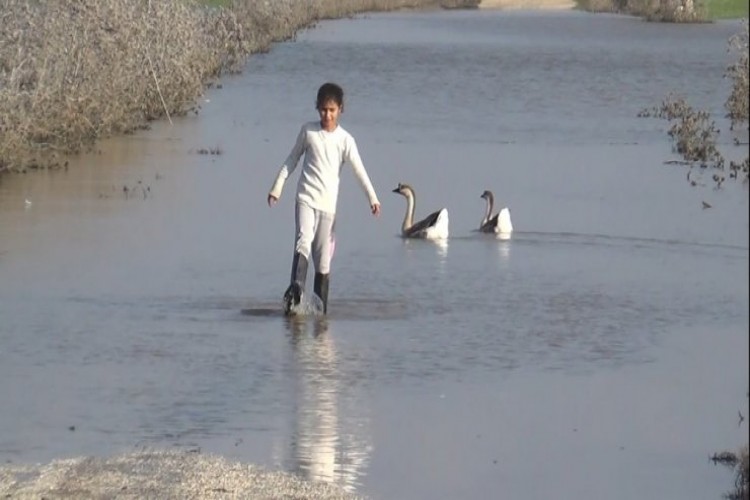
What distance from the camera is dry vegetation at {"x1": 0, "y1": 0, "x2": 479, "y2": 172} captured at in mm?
20672

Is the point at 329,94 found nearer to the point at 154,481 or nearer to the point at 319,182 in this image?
the point at 319,182

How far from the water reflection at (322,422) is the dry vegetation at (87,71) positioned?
850 cm

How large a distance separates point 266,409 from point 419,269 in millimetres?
5428

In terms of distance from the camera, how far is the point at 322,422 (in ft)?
32.1

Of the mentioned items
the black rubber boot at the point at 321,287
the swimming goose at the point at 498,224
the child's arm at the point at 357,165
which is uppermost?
the child's arm at the point at 357,165

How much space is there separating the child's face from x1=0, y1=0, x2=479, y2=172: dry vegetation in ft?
25.4

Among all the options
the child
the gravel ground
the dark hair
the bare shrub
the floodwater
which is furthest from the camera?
the child

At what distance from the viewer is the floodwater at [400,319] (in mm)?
9375

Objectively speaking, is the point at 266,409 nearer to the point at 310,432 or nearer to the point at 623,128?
the point at 310,432

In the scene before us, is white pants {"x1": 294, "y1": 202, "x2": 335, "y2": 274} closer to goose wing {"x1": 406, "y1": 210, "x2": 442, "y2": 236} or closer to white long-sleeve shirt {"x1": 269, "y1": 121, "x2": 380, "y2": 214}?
white long-sleeve shirt {"x1": 269, "y1": 121, "x2": 380, "y2": 214}

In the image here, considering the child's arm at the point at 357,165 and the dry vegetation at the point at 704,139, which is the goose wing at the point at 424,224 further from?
the dry vegetation at the point at 704,139

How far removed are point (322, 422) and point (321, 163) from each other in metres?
3.00

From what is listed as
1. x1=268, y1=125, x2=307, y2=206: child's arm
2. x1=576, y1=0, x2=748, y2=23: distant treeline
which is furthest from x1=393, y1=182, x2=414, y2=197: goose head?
x1=576, y1=0, x2=748, y2=23: distant treeline

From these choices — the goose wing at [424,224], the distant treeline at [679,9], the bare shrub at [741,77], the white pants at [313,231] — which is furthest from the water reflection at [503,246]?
the distant treeline at [679,9]
